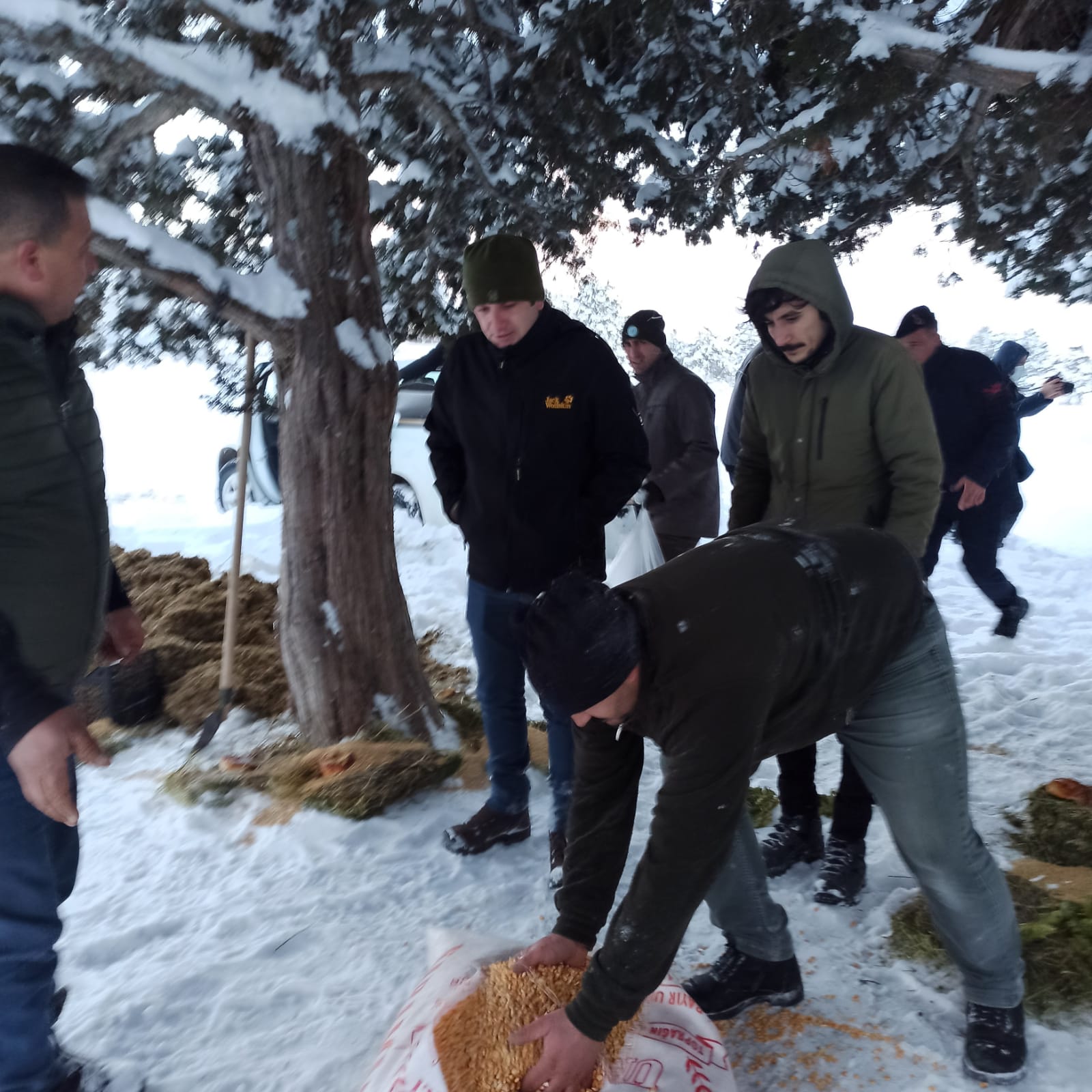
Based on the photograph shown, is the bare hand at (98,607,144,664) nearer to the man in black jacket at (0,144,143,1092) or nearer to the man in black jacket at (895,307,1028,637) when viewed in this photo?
the man in black jacket at (0,144,143,1092)

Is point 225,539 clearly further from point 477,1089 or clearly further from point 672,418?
point 477,1089

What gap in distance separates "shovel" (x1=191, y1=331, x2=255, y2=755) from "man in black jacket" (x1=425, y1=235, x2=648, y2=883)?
58.2 inches

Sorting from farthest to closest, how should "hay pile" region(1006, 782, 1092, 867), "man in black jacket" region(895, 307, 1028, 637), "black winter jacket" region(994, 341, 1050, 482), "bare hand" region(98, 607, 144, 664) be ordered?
1. "black winter jacket" region(994, 341, 1050, 482)
2. "man in black jacket" region(895, 307, 1028, 637)
3. "hay pile" region(1006, 782, 1092, 867)
4. "bare hand" region(98, 607, 144, 664)

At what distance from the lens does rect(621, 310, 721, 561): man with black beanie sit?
4320mm

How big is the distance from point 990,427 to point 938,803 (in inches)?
113

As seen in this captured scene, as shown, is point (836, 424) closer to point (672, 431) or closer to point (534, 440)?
point (534, 440)

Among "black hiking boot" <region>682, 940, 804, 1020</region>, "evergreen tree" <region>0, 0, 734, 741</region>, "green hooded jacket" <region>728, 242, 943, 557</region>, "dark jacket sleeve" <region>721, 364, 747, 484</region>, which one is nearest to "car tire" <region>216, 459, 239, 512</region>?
"evergreen tree" <region>0, 0, 734, 741</region>

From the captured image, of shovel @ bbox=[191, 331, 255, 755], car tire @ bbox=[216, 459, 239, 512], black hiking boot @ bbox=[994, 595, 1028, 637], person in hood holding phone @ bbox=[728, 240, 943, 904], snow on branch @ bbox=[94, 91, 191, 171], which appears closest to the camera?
person in hood holding phone @ bbox=[728, 240, 943, 904]

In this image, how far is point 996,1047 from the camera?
6.16 feet

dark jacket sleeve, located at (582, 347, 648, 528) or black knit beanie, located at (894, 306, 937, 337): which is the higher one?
black knit beanie, located at (894, 306, 937, 337)

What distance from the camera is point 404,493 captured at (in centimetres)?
828

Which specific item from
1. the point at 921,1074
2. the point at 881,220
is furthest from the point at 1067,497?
the point at 921,1074

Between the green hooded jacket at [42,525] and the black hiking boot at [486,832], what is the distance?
157cm

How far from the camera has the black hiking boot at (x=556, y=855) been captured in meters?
2.74
